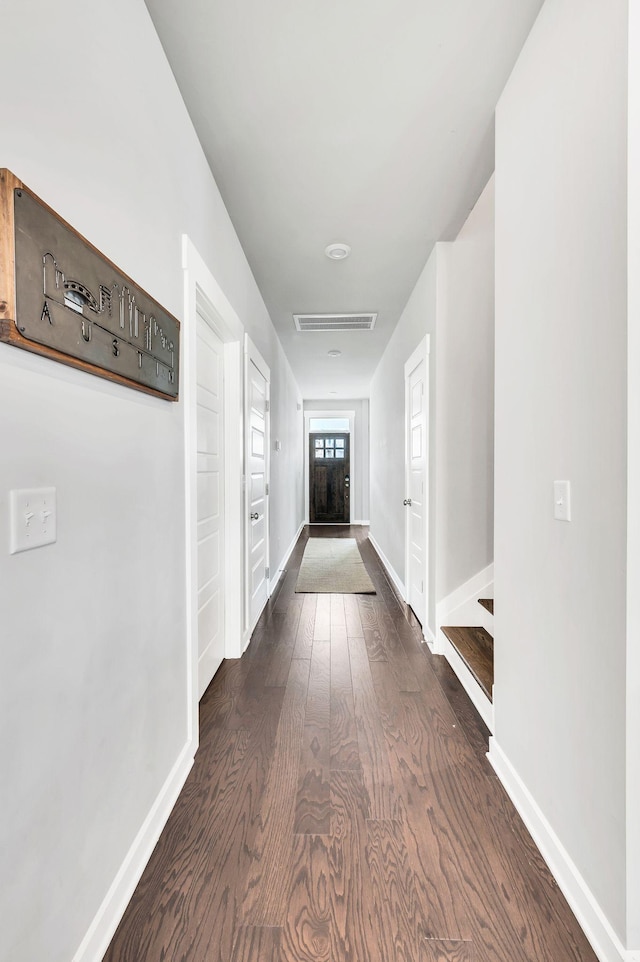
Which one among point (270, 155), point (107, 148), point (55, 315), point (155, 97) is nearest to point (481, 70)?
point (270, 155)

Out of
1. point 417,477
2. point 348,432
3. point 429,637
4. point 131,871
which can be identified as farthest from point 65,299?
point 348,432

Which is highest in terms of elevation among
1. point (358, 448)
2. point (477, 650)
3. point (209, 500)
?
point (358, 448)

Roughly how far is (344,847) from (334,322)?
3.96 metres

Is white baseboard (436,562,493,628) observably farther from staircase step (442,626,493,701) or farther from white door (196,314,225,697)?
white door (196,314,225,697)

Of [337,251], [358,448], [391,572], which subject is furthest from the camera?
[358,448]

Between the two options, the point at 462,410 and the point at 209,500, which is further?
the point at 462,410

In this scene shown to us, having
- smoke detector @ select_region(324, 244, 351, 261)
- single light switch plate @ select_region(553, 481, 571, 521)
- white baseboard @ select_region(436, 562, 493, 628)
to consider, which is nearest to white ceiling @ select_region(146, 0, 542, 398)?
smoke detector @ select_region(324, 244, 351, 261)

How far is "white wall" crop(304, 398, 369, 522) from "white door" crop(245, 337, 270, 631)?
532 cm

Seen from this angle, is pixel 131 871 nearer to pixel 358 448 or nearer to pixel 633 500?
pixel 633 500

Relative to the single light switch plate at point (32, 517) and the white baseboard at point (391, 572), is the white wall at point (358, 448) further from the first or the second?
the single light switch plate at point (32, 517)

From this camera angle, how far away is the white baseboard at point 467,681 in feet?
6.72

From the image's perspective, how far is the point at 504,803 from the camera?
62.8 inches

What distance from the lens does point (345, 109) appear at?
1826 millimetres

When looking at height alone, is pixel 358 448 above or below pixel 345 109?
below
